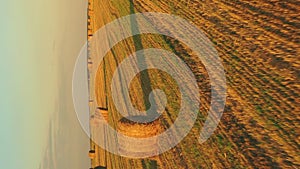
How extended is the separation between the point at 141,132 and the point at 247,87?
6.92 feet

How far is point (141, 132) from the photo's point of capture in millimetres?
5168

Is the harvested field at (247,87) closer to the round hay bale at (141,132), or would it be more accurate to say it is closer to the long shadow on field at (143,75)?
the round hay bale at (141,132)

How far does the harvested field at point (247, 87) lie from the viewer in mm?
3049

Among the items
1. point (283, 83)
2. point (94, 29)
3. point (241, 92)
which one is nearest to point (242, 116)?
point (241, 92)

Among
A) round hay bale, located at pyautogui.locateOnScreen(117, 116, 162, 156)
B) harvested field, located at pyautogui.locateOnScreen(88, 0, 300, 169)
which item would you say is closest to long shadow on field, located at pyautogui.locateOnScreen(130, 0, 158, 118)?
round hay bale, located at pyautogui.locateOnScreen(117, 116, 162, 156)

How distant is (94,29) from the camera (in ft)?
44.0

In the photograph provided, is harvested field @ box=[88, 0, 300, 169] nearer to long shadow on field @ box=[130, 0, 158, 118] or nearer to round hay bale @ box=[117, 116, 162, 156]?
round hay bale @ box=[117, 116, 162, 156]

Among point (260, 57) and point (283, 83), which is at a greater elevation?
point (260, 57)

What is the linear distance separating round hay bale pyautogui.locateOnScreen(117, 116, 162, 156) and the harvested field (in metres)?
0.14

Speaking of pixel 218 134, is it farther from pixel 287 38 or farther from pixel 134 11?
pixel 134 11

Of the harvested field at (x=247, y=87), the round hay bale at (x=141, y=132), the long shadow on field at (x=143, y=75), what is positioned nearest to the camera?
the harvested field at (x=247, y=87)

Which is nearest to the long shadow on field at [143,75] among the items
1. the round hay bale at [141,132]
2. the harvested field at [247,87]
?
the round hay bale at [141,132]

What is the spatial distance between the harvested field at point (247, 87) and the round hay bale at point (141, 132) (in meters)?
0.14

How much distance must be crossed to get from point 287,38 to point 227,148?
129 centimetres
